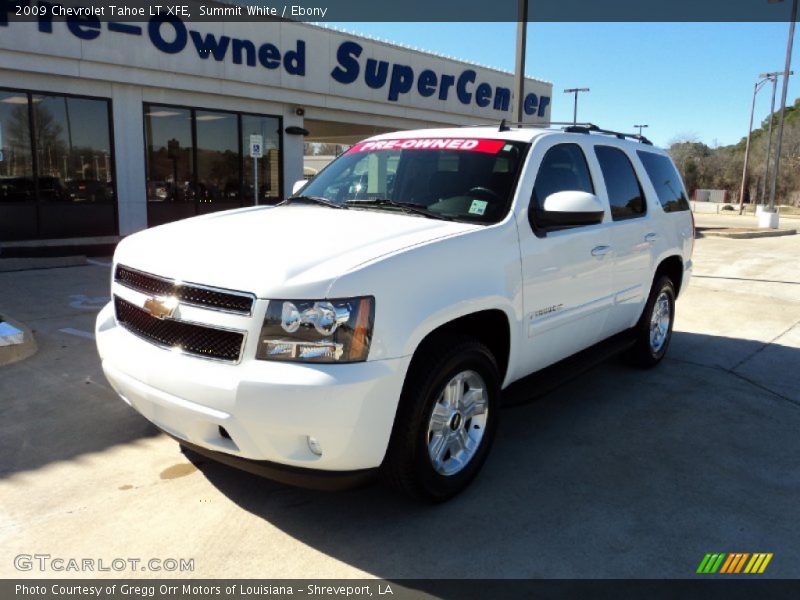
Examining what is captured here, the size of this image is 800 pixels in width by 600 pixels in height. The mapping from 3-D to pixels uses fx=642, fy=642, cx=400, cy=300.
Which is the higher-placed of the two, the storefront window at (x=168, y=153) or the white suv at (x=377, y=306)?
the storefront window at (x=168, y=153)

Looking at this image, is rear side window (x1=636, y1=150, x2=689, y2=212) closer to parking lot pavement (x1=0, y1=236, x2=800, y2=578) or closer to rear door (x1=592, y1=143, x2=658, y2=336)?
rear door (x1=592, y1=143, x2=658, y2=336)

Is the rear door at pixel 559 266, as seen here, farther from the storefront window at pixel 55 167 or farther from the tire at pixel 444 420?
the storefront window at pixel 55 167

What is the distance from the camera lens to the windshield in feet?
12.1

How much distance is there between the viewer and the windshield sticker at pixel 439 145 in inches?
159

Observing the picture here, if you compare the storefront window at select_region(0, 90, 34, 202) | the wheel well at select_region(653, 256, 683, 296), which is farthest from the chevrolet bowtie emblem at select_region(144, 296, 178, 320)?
the storefront window at select_region(0, 90, 34, 202)

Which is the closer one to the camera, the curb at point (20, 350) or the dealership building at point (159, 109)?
the curb at point (20, 350)

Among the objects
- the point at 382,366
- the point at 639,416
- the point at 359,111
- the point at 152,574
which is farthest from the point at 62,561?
the point at 359,111

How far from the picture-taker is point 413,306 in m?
2.86

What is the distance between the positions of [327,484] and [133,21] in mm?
12571

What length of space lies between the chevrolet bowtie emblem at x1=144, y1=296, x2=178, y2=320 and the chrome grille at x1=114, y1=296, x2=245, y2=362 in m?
0.03

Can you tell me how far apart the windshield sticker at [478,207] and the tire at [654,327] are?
235 centimetres

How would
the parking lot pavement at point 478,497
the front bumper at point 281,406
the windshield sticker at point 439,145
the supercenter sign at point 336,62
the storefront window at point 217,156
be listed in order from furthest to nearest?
the storefront window at point 217,156
the supercenter sign at point 336,62
the windshield sticker at point 439,145
the parking lot pavement at point 478,497
the front bumper at point 281,406

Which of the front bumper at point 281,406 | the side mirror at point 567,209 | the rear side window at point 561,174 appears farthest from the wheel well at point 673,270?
the front bumper at point 281,406

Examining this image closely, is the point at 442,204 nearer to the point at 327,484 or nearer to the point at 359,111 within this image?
the point at 327,484
